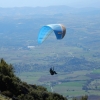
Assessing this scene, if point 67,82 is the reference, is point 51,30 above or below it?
above

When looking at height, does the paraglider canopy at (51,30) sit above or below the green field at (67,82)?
above

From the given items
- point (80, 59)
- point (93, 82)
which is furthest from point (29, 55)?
point (93, 82)

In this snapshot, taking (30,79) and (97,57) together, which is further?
(97,57)

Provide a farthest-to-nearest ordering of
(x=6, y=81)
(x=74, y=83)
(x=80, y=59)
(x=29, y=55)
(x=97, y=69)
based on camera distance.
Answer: (x=29, y=55)
(x=80, y=59)
(x=97, y=69)
(x=74, y=83)
(x=6, y=81)

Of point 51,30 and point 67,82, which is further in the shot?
point 67,82

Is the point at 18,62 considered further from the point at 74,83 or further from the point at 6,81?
the point at 6,81

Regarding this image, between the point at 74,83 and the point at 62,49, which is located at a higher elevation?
the point at 62,49

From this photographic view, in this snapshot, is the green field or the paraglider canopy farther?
the green field

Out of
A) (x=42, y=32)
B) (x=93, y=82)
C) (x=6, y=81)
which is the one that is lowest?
(x=93, y=82)

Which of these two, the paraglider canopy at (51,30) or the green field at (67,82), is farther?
the green field at (67,82)

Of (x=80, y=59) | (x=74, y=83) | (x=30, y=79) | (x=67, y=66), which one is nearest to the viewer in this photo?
(x=74, y=83)

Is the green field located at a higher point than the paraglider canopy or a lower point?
lower
